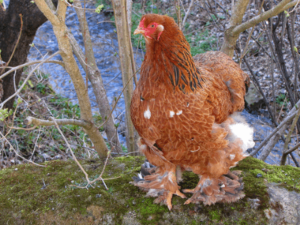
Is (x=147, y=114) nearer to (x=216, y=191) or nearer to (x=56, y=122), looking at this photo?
(x=56, y=122)

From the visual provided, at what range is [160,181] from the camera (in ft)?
8.07

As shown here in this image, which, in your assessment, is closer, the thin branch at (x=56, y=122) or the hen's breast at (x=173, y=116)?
the thin branch at (x=56, y=122)

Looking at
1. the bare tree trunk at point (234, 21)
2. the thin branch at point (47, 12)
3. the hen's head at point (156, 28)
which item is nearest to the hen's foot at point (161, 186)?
the hen's head at point (156, 28)

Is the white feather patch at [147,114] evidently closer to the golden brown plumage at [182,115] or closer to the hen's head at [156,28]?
the golden brown plumage at [182,115]

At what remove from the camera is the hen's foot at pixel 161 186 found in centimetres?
234

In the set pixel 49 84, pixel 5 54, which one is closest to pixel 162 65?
pixel 5 54

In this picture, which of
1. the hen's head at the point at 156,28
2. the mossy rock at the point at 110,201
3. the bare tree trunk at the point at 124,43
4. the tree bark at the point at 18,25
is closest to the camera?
the hen's head at the point at 156,28

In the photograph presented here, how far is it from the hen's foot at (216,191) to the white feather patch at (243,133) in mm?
372

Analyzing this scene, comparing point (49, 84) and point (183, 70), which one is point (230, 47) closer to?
point (183, 70)

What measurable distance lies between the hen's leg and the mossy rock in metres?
0.06

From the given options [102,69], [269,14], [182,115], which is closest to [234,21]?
[269,14]

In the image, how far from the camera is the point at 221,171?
2.23m

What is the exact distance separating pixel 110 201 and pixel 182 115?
106cm

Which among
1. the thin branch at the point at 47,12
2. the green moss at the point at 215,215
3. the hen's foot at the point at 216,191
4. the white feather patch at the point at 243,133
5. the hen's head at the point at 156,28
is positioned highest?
the thin branch at the point at 47,12
